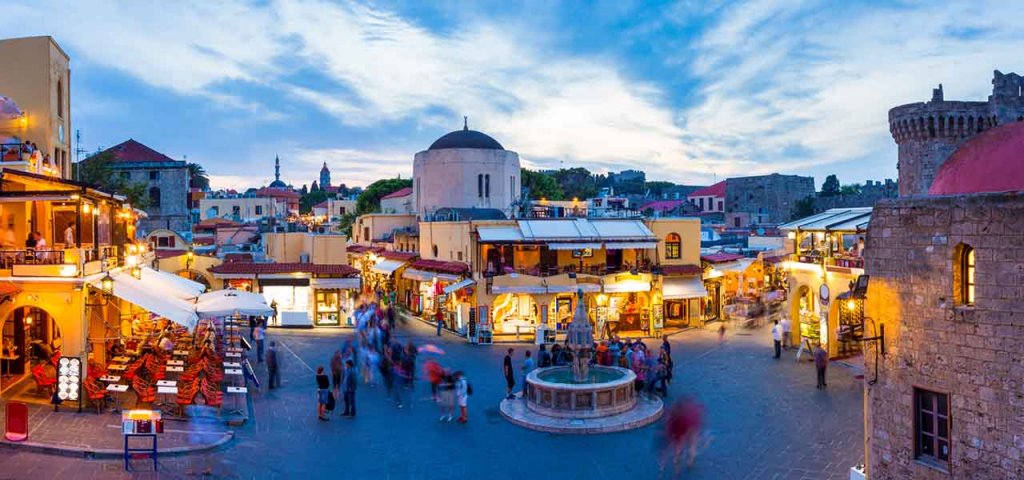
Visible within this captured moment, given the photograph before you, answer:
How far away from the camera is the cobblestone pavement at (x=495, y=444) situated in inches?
470

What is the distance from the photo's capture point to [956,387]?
8.97 metres

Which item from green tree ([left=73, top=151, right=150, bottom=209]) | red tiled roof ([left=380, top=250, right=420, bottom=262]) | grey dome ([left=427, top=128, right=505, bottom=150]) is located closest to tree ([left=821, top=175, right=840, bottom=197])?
grey dome ([left=427, top=128, right=505, bottom=150])

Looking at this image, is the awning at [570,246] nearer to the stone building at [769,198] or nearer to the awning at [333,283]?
the awning at [333,283]

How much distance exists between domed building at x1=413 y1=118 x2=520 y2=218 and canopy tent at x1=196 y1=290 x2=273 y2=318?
21.5 meters

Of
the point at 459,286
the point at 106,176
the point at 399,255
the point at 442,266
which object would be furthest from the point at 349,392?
the point at 106,176

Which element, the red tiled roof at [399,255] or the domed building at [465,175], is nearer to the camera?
the red tiled roof at [399,255]

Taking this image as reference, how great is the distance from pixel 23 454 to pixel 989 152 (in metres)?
16.6

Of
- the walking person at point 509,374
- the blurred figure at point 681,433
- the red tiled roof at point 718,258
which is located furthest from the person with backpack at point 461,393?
the red tiled roof at point 718,258

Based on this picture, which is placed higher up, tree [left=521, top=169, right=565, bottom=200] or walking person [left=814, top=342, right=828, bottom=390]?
tree [left=521, top=169, right=565, bottom=200]

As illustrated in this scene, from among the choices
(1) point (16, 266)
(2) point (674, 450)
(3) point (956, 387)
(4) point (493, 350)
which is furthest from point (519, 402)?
(1) point (16, 266)

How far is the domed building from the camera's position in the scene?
136 feet

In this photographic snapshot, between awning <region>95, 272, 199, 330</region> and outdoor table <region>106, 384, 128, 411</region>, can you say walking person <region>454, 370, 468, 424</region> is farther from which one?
outdoor table <region>106, 384, 128, 411</region>

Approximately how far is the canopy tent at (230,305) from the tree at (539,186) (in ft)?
148

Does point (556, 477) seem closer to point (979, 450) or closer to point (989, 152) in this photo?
point (979, 450)
